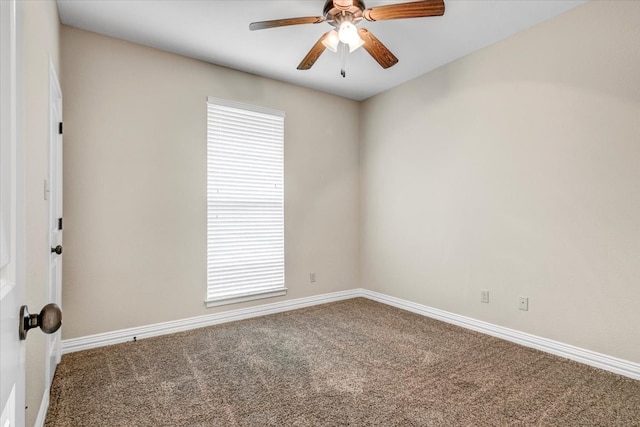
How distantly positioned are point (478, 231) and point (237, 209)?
8.09ft

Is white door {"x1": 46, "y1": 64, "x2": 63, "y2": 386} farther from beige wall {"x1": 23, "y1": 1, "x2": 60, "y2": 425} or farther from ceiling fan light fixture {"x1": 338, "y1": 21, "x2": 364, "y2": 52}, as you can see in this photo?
ceiling fan light fixture {"x1": 338, "y1": 21, "x2": 364, "y2": 52}

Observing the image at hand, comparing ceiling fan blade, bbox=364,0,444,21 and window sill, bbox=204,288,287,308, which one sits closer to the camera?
ceiling fan blade, bbox=364,0,444,21

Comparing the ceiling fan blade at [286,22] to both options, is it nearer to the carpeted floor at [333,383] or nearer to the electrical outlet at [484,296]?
the carpeted floor at [333,383]

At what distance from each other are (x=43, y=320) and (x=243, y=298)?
3.08 metres

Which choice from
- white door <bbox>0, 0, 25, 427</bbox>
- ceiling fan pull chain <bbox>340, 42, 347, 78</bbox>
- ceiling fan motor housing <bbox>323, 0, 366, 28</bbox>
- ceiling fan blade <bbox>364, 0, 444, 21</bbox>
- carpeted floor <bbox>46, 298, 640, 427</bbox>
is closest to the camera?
white door <bbox>0, 0, 25, 427</bbox>

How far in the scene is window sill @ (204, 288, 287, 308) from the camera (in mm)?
3471

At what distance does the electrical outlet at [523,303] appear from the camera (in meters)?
2.89

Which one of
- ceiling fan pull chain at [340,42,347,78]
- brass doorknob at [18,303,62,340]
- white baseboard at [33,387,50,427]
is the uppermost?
ceiling fan pull chain at [340,42,347,78]

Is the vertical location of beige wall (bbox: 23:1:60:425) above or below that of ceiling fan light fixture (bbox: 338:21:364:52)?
below

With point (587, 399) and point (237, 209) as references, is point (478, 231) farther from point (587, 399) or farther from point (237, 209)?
point (237, 209)

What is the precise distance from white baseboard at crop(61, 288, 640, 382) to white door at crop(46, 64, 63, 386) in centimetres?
38

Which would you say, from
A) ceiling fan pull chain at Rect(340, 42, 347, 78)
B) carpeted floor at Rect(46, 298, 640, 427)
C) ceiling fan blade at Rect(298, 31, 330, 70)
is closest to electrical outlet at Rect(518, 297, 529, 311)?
carpeted floor at Rect(46, 298, 640, 427)

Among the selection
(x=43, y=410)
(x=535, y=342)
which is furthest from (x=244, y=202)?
(x=535, y=342)

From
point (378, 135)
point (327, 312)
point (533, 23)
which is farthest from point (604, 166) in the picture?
point (327, 312)
